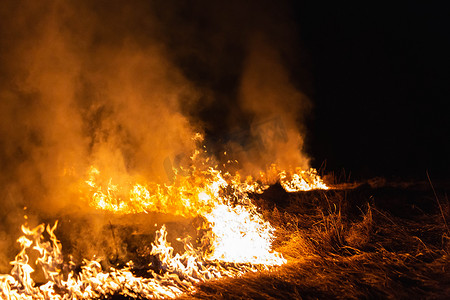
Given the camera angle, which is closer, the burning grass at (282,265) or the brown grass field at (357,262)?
the brown grass field at (357,262)

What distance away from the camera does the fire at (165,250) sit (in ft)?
12.0

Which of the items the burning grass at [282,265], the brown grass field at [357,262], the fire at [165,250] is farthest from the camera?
the fire at [165,250]

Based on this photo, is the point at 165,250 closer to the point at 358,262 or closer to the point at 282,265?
Answer: the point at 282,265

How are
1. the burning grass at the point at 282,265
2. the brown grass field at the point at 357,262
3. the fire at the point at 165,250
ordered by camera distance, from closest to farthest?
the brown grass field at the point at 357,262
the burning grass at the point at 282,265
the fire at the point at 165,250

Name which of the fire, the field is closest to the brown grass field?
the field

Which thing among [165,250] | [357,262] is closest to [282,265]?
[357,262]

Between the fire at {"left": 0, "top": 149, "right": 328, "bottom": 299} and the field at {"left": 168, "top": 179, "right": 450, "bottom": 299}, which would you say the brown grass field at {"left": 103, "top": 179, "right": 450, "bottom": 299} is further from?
the fire at {"left": 0, "top": 149, "right": 328, "bottom": 299}

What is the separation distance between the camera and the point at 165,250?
429cm

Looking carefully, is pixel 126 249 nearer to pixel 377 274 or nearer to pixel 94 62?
pixel 377 274

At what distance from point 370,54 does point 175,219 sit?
1059cm

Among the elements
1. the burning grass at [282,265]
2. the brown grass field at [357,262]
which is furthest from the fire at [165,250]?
the brown grass field at [357,262]

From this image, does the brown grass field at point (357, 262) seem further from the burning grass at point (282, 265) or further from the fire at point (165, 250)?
the fire at point (165, 250)

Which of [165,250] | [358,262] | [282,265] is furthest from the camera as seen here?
[282,265]

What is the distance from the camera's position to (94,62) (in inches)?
284
